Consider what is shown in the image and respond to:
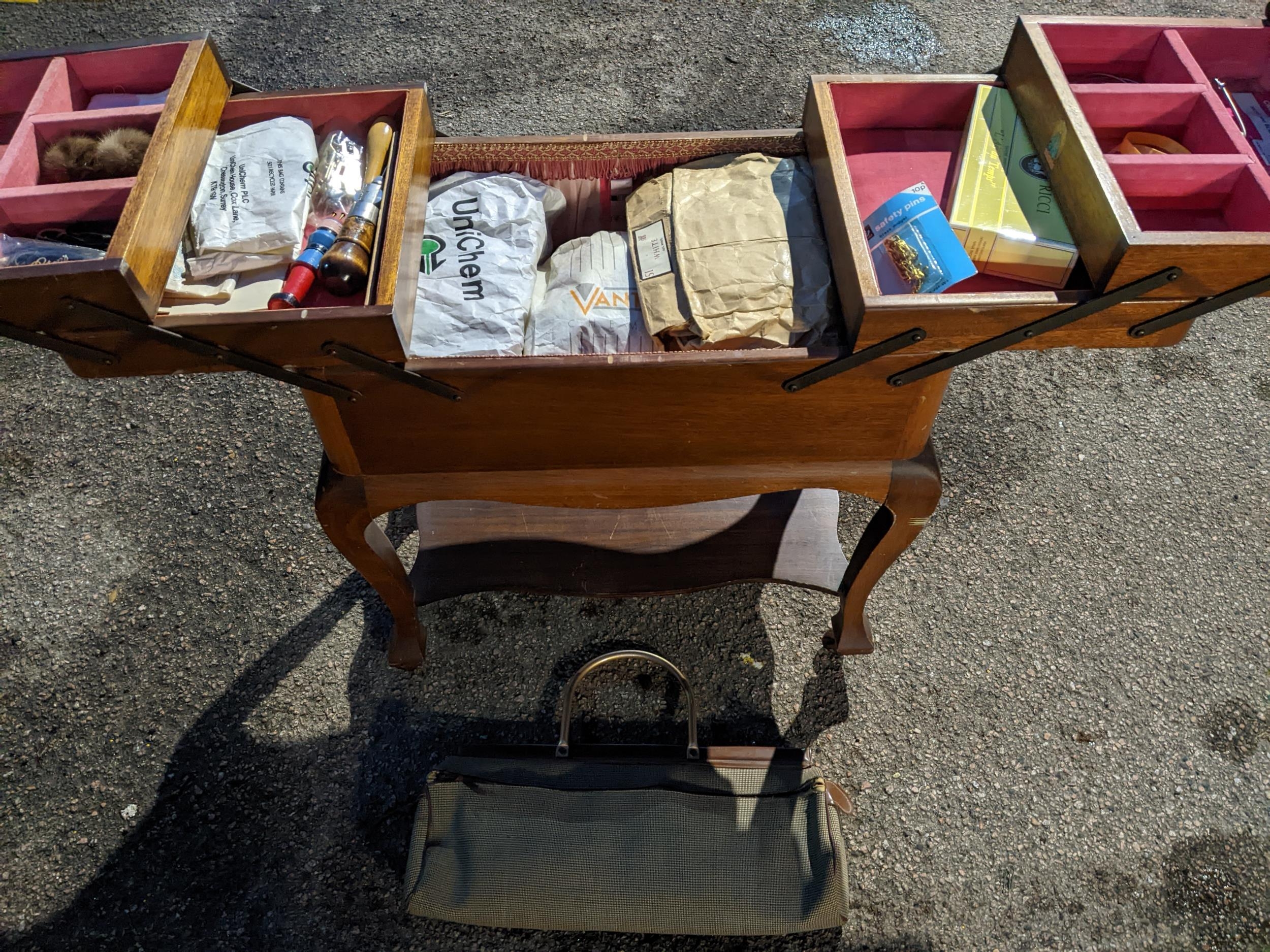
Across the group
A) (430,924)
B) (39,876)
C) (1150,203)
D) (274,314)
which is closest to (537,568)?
(430,924)

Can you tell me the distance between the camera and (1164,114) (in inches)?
61.1

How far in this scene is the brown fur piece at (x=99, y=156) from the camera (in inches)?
55.5

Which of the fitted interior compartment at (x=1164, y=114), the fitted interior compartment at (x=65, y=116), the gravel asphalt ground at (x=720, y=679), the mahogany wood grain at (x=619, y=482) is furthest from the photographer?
the gravel asphalt ground at (x=720, y=679)

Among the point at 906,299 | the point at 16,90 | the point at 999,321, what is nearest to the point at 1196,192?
the point at 999,321

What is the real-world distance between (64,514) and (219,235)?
155 cm

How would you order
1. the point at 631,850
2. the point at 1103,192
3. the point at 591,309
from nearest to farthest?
the point at 1103,192
the point at 591,309
the point at 631,850

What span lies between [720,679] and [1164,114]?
1554 millimetres

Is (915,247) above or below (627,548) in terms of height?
above

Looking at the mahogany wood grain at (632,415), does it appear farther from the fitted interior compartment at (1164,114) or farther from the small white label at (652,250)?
the fitted interior compartment at (1164,114)

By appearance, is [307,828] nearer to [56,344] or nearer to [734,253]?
[56,344]

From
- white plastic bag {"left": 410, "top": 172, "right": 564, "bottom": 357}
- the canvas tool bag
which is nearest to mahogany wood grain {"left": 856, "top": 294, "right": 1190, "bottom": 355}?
white plastic bag {"left": 410, "top": 172, "right": 564, "bottom": 357}

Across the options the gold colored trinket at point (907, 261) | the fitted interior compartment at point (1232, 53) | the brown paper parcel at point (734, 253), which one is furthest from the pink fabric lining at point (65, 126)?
the fitted interior compartment at point (1232, 53)

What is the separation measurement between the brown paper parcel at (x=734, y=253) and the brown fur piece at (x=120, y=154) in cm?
86

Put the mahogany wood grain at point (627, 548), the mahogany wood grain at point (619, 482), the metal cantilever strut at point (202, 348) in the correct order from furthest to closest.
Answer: the mahogany wood grain at point (627, 548) < the mahogany wood grain at point (619, 482) < the metal cantilever strut at point (202, 348)
